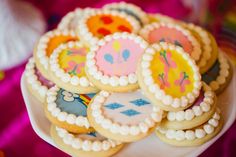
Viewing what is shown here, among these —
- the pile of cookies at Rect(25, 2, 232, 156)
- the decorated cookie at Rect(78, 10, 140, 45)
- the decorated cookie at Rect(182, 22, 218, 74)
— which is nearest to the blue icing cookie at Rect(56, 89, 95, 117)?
the pile of cookies at Rect(25, 2, 232, 156)

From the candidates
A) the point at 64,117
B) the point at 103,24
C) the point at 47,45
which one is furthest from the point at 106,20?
the point at 64,117

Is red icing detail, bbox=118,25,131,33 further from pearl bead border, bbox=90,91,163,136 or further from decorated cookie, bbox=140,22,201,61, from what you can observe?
pearl bead border, bbox=90,91,163,136

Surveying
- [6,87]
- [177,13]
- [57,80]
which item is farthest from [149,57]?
[177,13]

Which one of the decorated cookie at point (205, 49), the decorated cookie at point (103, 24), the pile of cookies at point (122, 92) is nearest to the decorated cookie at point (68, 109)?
the pile of cookies at point (122, 92)

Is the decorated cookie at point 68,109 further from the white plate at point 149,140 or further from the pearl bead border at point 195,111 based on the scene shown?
the pearl bead border at point 195,111

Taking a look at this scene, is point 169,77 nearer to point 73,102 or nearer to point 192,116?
point 192,116

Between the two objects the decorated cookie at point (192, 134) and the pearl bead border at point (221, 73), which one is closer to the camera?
the decorated cookie at point (192, 134)

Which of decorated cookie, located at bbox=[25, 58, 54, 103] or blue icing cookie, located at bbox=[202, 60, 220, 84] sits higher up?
blue icing cookie, located at bbox=[202, 60, 220, 84]
